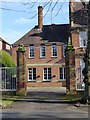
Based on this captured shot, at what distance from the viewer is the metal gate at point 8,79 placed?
25.9 meters

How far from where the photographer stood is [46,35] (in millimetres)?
48750

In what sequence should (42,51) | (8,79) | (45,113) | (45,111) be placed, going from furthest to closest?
(42,51) < (8,79) < (45,111) < (45,113)

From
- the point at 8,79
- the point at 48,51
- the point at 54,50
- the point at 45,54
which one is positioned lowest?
the point at 8,79

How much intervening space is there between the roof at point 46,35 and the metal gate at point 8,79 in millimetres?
20893

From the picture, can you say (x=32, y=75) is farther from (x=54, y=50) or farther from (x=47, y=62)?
(x=54, y=50)

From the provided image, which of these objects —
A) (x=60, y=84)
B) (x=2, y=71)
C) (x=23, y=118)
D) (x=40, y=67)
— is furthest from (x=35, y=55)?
(x=23, y=118)

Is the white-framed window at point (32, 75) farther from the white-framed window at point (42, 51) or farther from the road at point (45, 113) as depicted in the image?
the road at point (45, 113)

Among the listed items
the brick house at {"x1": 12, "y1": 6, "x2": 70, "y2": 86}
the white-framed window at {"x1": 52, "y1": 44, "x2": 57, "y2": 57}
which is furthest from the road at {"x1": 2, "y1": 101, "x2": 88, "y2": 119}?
the white-framed window at {"x1": 52, "y1": 44, "x2": 57, "y2": 57}

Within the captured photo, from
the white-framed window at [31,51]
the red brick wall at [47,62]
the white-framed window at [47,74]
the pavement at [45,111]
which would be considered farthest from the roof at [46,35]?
the pavement at [45,111]

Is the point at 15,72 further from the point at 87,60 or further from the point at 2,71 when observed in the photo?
the point at 87,60

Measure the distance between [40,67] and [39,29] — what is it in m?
7.26

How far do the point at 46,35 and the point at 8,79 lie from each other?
2303 cm

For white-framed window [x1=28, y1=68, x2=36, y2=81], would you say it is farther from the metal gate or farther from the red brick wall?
the metal gate

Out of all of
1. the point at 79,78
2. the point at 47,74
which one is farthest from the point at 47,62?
the point at 79,78
